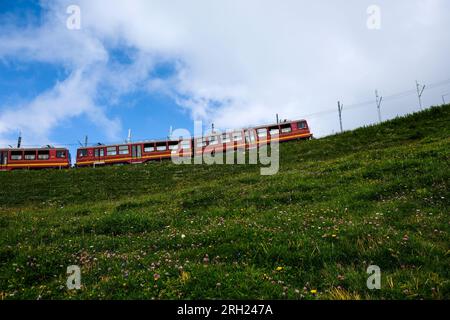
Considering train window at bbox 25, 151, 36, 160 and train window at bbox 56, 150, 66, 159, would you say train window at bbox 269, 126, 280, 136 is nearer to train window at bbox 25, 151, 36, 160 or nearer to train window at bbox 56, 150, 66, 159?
train window at bbox 56, 150, 66, 159

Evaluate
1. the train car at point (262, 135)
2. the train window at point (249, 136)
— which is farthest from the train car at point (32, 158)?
the train window at point (249, 136)

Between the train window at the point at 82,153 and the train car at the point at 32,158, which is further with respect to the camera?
the train window at the point at 82,153

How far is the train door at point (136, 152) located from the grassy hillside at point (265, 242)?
121 ft

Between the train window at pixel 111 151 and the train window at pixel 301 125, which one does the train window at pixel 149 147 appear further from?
the train window at pixel 301 125

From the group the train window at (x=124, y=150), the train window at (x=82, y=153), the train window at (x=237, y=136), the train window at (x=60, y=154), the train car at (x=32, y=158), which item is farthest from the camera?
the train window at (x=82, y=153)

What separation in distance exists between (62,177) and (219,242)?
102 ft

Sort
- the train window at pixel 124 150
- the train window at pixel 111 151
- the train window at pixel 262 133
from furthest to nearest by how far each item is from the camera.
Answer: the train window at pixel 111 151
the train window at pixel 124 150
the train window at pixel 262 133

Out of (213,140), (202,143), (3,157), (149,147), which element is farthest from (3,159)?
(213,140)

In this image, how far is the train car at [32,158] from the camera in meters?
51.0

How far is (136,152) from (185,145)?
8.29 m

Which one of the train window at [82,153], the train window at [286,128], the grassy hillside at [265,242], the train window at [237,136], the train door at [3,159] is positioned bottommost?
the grassy hillside at [265,242]

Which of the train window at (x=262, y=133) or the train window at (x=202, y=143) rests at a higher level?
the train window at (x=262, y=133)

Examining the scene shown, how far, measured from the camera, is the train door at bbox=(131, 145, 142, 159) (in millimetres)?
53062

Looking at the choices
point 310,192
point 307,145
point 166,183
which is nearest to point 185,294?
point 310,192
